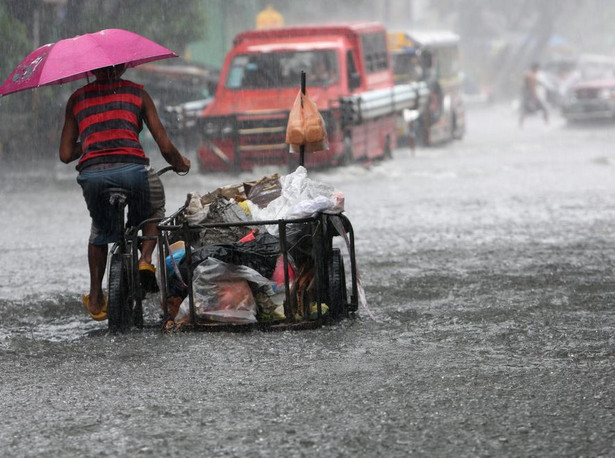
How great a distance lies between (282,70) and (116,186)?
1343 cm

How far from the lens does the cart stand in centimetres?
684

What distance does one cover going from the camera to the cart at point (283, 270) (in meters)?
6.84

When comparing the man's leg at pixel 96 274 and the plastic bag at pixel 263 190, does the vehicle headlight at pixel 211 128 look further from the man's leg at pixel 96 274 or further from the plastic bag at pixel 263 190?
the man's leg at pixel 96 274

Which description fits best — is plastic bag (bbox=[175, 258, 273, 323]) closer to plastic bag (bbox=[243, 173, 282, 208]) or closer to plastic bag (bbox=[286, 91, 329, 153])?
plastic bag (bbox=[243, 173, 282, 208])

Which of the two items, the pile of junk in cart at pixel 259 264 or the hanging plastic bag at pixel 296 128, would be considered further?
the hanging plastic bag at pixel 296 128

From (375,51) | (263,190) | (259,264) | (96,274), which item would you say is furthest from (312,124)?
(375,51)

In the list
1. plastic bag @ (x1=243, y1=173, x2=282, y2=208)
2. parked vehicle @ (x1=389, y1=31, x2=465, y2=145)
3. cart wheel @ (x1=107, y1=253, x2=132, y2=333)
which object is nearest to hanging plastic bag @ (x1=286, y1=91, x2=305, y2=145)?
plastic bag @ (x1=243, y1=173, x2=282, y2=208)

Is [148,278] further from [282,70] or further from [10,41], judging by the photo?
[10,41]

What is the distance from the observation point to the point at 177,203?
15.6 meters

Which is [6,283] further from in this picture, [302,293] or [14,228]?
[14,228]

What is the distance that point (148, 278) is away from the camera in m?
7.15

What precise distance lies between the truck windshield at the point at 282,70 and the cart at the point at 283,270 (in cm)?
1302

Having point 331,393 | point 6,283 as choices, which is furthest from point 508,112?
point 331,393

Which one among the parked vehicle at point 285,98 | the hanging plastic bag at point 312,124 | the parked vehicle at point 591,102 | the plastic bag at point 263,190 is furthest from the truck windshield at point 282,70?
the parked vehicle at point 591,102
